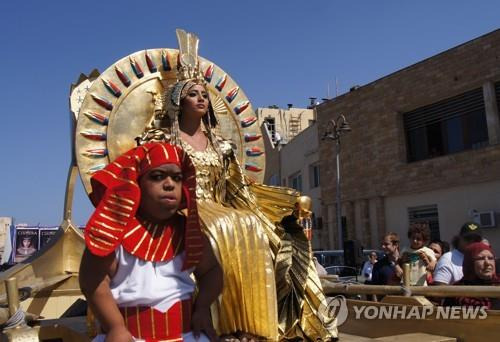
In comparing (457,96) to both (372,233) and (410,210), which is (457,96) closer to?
(410,210)

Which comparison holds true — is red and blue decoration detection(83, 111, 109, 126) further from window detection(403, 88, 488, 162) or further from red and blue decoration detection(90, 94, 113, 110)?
window detection(403, 88, 488, 162)

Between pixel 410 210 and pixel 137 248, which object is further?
pixel 410 210

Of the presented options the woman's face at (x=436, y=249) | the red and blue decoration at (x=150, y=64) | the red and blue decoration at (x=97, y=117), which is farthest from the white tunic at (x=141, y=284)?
the woman's face at (x=436, y=249)

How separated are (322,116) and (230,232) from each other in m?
20.8

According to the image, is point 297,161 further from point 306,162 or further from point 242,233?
point 242,233

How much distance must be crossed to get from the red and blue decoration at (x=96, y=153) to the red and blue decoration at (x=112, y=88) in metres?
0.48

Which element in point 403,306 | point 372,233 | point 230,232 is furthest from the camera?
point 372,233

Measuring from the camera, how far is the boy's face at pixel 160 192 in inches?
73.5

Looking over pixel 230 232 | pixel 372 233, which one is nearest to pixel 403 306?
pixel 230 232

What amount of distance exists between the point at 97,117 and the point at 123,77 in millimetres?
409

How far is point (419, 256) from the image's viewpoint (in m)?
4.91

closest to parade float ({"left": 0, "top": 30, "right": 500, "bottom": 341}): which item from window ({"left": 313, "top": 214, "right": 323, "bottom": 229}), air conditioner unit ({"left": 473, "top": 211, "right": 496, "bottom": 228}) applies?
air conditioner unit ({"left": 473, "top": 211, "right": 496, "bottom": 228})

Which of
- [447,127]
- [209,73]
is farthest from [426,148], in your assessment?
[209,73]

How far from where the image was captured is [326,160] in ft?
75.3
